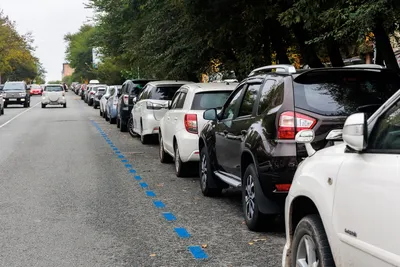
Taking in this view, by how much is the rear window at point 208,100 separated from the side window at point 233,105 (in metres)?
2.28

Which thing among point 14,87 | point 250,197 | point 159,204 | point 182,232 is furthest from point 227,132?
point 14,87

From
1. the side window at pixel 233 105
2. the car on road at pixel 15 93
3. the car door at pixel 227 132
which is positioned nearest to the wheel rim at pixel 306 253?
the car door at pixel 227 132

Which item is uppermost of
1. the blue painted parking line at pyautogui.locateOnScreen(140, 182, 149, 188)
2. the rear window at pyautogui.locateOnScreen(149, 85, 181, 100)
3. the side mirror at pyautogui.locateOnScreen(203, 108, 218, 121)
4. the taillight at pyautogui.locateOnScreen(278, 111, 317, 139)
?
the taillight at pyautogui.locateOnScreen(278, 111, 317, 139)

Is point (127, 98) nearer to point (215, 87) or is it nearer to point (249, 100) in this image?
point (215, 87)

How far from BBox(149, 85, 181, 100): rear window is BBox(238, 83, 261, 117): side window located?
850 cm

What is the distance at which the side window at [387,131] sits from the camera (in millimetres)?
3375

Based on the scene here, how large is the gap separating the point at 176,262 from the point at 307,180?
207cm

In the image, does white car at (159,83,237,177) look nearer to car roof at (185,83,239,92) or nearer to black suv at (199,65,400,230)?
car roof at (185,83,239,92)

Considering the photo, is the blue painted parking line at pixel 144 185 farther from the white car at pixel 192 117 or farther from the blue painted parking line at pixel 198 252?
the blue painted parking line at pixel 198 252

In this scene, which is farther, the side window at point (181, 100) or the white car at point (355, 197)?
the side window at point (181, 100)

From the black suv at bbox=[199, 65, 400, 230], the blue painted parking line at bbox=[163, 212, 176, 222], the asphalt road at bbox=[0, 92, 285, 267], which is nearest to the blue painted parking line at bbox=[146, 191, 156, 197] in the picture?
the asphalt road at bbox=[0, 92, 285, 267]

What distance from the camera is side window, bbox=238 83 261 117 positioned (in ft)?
24.6

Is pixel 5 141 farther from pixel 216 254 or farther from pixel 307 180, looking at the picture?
pixel 307 180

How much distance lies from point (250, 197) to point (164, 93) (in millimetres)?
9583
